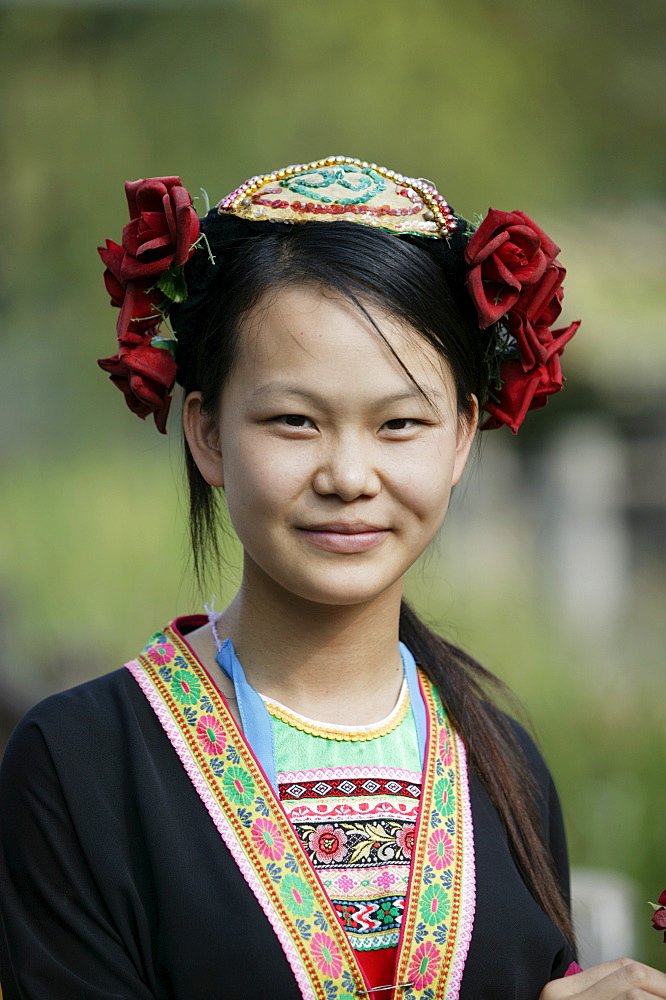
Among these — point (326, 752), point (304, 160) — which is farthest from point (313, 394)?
point (304, 160)

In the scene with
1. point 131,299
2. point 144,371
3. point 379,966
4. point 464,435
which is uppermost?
point 131,299

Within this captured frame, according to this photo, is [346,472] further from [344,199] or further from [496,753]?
[496,753]

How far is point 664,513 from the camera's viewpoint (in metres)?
4.58

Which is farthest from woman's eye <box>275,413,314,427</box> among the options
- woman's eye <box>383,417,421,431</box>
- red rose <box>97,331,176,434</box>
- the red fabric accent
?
the red fabric accent

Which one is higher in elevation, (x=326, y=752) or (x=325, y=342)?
(x=325, y=342)

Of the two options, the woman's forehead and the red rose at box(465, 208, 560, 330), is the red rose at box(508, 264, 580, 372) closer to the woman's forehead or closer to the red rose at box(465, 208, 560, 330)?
the red rose at box(465, 208, 560, 330)

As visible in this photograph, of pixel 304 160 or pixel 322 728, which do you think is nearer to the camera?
pixel 322 728

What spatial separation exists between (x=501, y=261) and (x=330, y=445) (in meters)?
0.41

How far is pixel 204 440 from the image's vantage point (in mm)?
1667

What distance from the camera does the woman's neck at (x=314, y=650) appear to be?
1.64 metres

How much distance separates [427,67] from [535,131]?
0.54 metres

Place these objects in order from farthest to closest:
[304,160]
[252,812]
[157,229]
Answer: [304,160]
[157,229]
[252,812]

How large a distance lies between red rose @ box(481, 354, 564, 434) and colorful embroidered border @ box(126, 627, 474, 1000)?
562 millimetres

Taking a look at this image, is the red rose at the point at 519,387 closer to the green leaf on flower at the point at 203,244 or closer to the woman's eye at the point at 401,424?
the woman's eye at the point at 401,424
